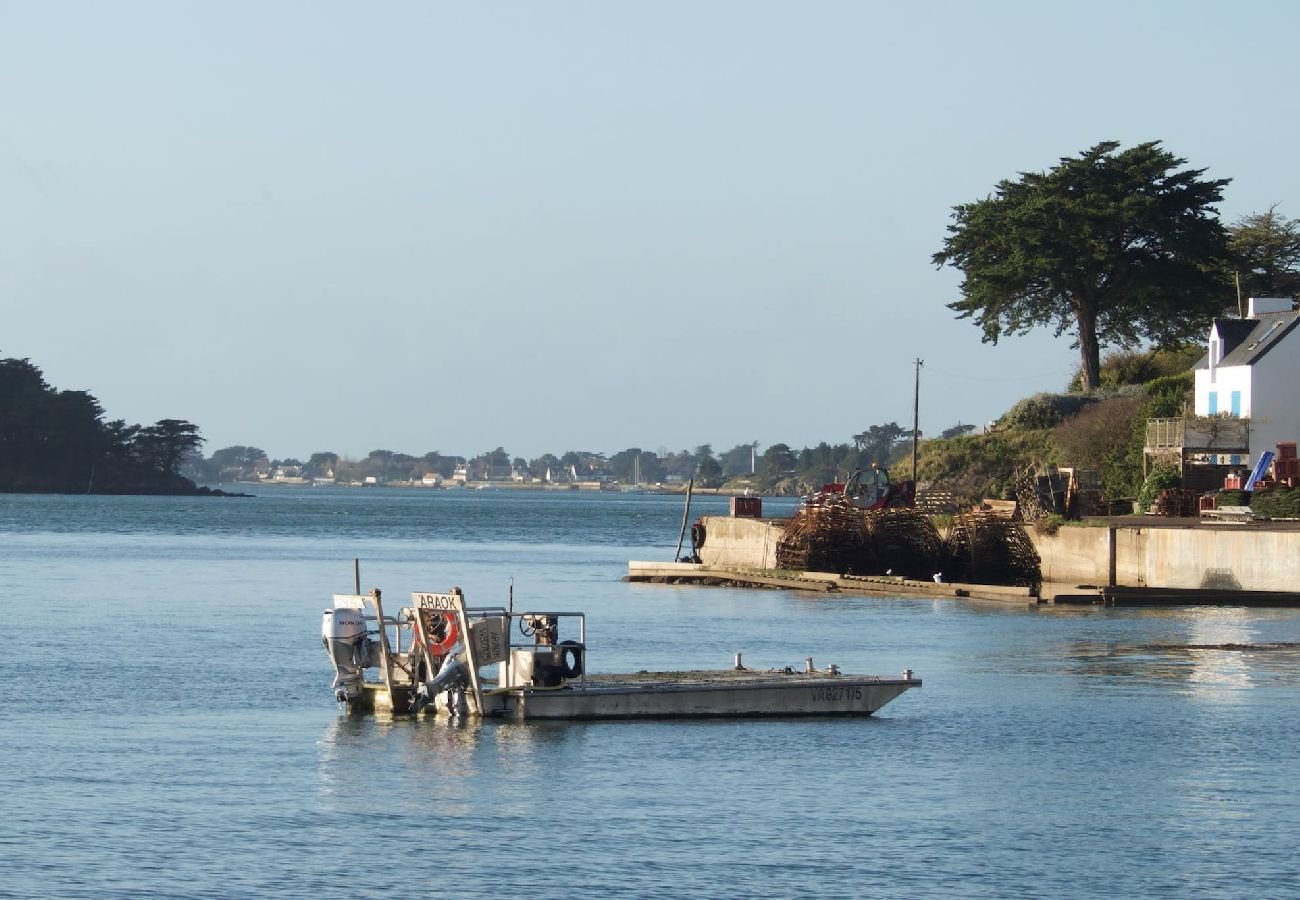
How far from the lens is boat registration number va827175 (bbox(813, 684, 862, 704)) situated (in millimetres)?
31844

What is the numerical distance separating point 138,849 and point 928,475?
2857 inches

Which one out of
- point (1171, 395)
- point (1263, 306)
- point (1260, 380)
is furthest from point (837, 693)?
point (1263, 306)

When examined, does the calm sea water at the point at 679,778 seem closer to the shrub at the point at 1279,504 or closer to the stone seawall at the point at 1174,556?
the stone seawall at the point at 1174,556

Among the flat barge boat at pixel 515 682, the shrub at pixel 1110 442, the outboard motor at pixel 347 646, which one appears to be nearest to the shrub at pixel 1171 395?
the shrub at pixel 1110 442

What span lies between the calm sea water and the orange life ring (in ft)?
4.51

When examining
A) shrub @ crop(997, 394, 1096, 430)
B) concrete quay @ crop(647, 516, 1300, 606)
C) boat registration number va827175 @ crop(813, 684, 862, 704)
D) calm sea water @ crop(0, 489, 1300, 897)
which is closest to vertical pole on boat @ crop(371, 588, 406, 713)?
calm sea water @ crop(0, 489, 1300, 897)

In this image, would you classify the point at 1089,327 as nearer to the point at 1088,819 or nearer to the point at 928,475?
the point at 928,475

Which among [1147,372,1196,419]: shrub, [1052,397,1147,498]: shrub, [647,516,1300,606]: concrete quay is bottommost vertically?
[647,516,1300,606]: concrete quay

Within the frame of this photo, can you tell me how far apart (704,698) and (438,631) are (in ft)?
14.2

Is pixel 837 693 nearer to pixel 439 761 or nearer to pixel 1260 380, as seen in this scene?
pixel 439 761

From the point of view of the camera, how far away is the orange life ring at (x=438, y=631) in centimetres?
3070

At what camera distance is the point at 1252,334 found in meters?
73.3

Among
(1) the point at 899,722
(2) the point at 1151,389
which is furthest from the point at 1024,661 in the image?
(2) the point at 1151,389

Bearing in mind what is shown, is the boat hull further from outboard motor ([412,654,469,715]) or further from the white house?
the white house
